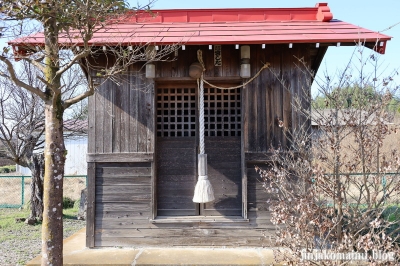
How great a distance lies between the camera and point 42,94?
371cm

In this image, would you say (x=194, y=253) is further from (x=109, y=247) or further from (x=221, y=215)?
(x=109, y=247)

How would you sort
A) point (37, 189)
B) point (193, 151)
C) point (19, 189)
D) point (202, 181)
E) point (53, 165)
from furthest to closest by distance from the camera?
point (19, 189) → point (37, 189) → point (193, 151) → point (202, 181) → point (53, 165)

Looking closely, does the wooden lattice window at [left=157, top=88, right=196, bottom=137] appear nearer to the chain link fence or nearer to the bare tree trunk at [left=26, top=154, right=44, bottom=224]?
the bare tree trunk at [left=26, top=154, right=44, bottom=224]

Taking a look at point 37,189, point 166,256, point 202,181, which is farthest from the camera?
point 37,189

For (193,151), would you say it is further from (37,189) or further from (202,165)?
(37,189)

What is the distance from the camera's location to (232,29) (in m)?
5.64

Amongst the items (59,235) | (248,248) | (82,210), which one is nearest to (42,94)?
(59,235)

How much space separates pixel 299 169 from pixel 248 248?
2.15m

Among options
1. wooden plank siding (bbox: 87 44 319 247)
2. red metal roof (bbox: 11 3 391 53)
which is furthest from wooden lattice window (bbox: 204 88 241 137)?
red metal roof (bbox: 11 3 391 53)

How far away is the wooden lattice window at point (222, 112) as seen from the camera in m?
5.80

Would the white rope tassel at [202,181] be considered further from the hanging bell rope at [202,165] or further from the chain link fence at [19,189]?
the chain link fence at [19,189]

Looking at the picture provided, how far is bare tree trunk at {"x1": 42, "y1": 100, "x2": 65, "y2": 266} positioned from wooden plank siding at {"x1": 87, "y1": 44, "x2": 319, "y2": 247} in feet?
5.95

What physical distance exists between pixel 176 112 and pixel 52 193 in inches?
109

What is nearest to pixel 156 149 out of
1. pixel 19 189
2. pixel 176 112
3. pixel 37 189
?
pixel 176 112
